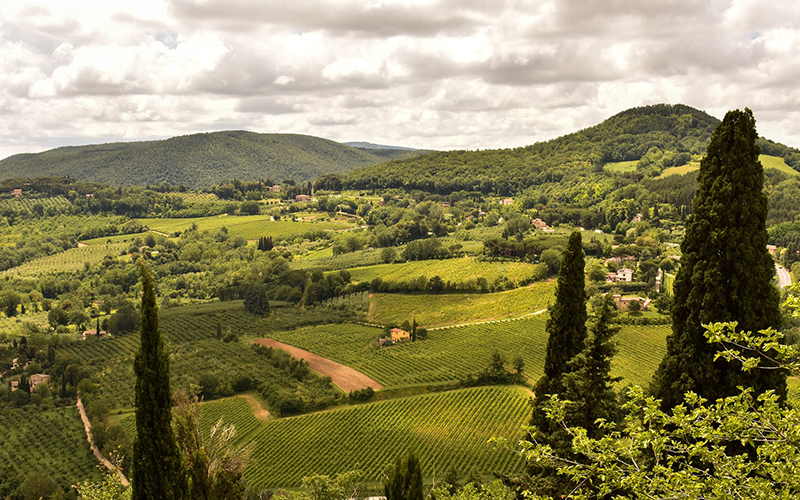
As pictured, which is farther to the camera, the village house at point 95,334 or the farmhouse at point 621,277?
the village house at point 95,334

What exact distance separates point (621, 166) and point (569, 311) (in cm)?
16687

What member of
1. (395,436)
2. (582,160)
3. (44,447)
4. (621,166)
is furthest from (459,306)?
(582,160)

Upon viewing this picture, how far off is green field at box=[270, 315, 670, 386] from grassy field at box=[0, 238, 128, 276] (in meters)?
72.2

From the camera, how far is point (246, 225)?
15188cm

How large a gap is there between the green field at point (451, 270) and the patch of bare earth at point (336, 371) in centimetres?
2744

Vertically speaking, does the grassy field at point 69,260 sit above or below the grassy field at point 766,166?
below

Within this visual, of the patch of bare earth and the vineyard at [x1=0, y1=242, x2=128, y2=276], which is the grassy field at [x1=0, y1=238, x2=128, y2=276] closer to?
the vineyard at [x1=0, y1=242, x2=128, y2=276]

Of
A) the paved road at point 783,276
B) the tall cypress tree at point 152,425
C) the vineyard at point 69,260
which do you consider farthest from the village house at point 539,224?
the tall cypress tree at point 152,425

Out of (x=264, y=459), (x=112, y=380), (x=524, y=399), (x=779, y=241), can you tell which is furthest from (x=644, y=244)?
(x=112, y=380)

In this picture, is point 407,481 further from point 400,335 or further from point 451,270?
point 451,270

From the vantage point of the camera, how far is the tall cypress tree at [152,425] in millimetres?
13812

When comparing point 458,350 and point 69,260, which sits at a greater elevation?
point 69,260

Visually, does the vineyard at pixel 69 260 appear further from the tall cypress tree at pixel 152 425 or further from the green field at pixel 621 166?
the green field at pixel 621 166

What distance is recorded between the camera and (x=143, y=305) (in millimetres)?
13859
